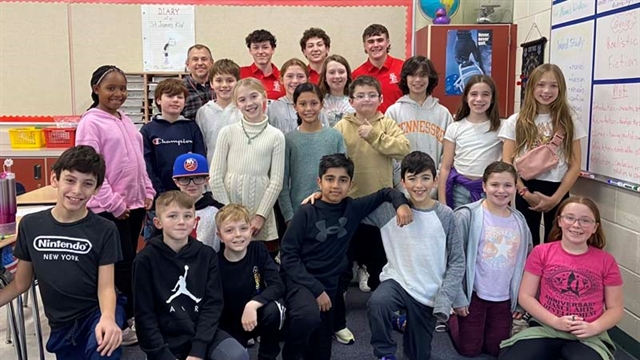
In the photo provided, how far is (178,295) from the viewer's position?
211cm

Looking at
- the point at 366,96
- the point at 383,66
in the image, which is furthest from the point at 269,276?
the point at 383,66

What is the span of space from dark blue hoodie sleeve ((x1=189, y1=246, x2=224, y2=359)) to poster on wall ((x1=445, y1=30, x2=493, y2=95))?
2.75 metres

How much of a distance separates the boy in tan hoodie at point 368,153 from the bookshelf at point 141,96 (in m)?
2.40

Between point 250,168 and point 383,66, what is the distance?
51.8 inches

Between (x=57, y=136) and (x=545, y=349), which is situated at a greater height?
(x=57, y=136)

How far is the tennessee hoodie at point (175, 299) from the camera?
6.71ft

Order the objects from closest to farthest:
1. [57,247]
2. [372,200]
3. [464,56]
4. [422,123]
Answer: [57,247], [372,200], [422,123], [464,56]

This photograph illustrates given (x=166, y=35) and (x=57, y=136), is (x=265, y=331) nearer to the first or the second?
(x=57, y=136)

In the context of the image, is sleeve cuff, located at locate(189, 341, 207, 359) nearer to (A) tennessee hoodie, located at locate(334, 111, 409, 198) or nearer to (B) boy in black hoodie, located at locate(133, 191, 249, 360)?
(B) boy in black hoodie, located at locate(133, 191, 249, 360)

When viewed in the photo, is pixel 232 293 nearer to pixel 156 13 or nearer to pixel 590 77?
pixel 590 77

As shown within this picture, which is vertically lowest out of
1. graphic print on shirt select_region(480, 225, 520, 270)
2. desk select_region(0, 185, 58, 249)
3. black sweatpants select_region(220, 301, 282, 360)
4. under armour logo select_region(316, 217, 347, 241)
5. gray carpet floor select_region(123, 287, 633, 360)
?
gray carpet floor select_region(123, 287, 633, 360)

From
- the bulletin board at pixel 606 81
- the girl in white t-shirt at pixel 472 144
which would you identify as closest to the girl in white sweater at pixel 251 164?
the girl in white t-shirt at pixel 472 144

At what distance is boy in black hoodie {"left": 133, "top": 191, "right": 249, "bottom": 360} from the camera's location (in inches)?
80.9

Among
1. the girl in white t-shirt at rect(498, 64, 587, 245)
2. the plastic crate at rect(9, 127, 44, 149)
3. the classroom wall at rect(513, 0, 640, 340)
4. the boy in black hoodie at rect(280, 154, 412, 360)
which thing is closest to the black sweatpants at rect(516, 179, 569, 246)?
the girl in white t-shirt at rect(498, 64, 587, 245)
